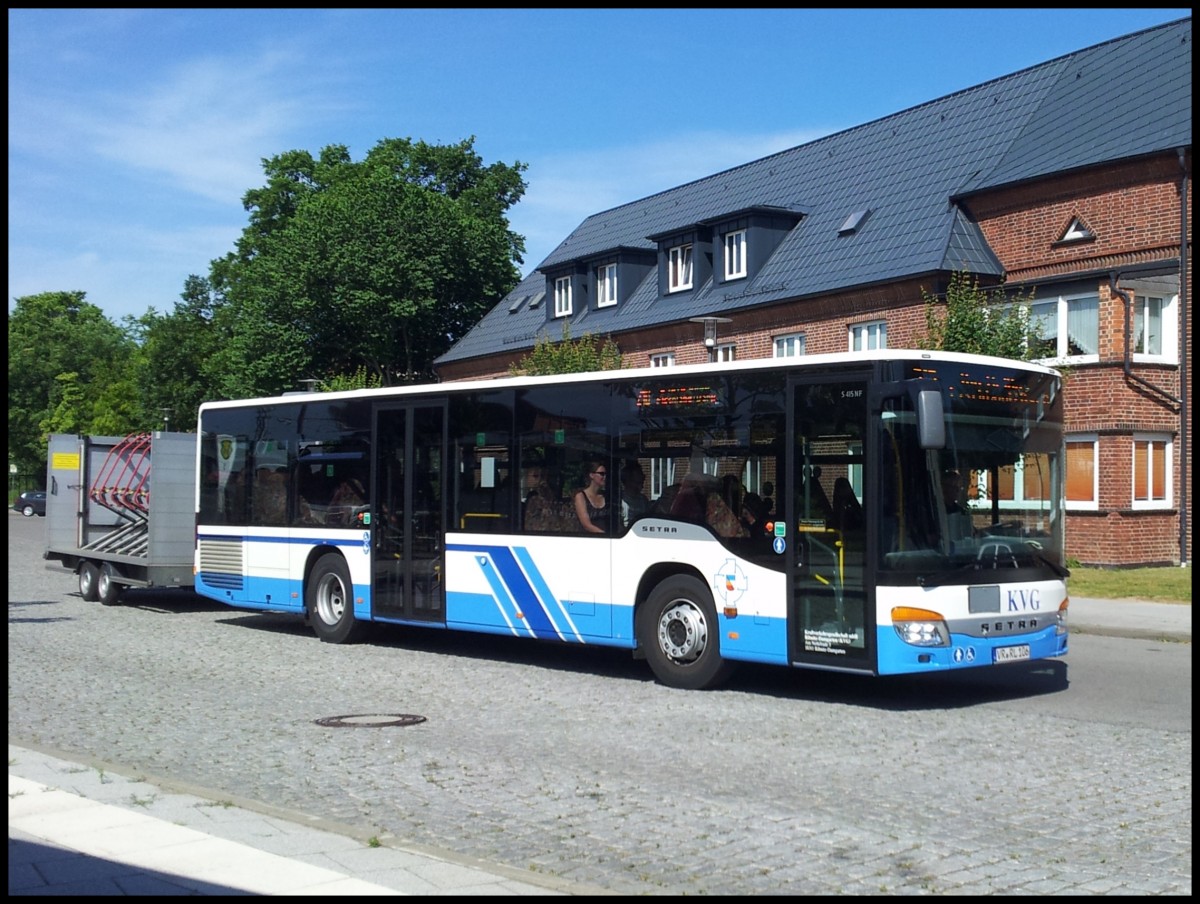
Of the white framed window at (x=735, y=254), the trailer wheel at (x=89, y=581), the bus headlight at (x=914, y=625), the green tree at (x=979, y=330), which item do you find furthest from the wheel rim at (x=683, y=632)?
the white framed window at (x=735, y=254)

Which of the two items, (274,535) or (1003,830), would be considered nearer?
(1003,830)

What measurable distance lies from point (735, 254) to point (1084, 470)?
13.6 m

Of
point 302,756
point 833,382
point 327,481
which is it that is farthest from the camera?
point 327,481

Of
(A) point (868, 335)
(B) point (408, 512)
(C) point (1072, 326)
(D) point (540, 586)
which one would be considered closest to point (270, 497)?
(B) point (408, 512)

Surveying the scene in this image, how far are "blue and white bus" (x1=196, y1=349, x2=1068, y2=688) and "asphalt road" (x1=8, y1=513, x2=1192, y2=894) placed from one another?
23.6 inches

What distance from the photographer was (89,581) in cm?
2192

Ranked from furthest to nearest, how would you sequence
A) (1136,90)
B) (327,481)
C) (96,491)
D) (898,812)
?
1. (1136,90)
2. (96,491)
3. (327,481)
4. (898,812)

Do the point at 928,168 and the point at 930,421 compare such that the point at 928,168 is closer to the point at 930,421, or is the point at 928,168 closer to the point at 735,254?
the point at 735,254

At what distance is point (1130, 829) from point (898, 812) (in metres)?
1.16

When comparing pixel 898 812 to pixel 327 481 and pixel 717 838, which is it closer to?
pixel 717 838

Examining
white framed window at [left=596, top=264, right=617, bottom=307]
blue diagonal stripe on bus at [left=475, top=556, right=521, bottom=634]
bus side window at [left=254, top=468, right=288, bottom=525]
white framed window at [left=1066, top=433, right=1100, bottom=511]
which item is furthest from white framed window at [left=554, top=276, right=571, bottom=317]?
blue diagonal stripe on bus at [left=475, top=556, right=521, bottom=634]

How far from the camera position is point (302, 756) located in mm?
9008

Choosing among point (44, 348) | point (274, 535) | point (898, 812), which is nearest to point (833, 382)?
point (898, 812)

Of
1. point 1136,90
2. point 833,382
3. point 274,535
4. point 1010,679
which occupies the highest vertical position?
point 1136,90
